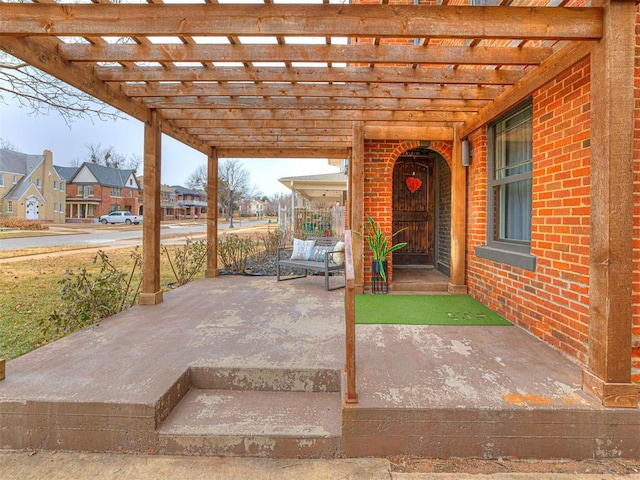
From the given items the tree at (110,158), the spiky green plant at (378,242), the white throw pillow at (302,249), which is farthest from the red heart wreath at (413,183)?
the tree at (110,158)

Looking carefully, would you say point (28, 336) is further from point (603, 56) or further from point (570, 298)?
point (603, 56)

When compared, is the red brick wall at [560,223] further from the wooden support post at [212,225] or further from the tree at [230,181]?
the tree at [230,181]

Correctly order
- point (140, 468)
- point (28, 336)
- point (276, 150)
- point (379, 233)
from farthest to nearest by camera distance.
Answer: point (276, 150) < point (379, 233) < point (28, 336) < point (140, 468)

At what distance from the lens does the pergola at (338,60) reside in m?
2.23

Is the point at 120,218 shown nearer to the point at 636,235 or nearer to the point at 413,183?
the point at 413,183

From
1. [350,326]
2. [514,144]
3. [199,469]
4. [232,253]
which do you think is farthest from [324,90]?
[232,253]

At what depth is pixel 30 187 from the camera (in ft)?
97.1

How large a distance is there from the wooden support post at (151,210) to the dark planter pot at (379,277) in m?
3.19

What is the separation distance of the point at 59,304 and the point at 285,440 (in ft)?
18.0

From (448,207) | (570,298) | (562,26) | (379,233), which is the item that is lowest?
(570,298)

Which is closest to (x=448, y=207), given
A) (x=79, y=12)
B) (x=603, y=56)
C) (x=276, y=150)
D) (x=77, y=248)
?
(x=276, y=150)

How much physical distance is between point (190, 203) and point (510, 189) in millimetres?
56250

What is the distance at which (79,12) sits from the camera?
2494 mm

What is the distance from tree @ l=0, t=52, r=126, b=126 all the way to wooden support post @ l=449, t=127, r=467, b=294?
238 inches
